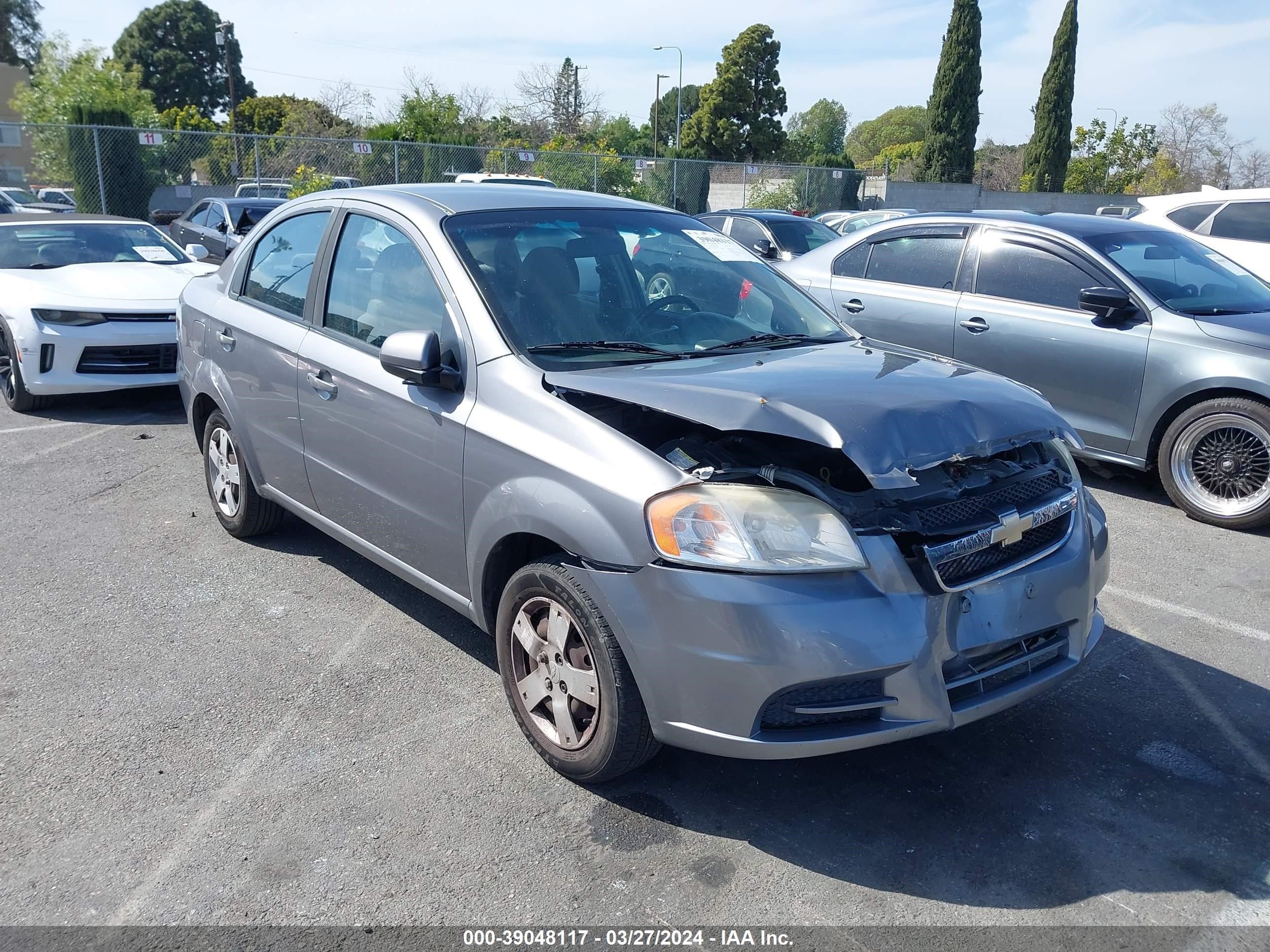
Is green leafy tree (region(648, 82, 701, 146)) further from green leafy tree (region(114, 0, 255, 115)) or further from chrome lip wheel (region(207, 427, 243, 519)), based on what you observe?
chrome lip wheel (region(207, 427, 243, 519))

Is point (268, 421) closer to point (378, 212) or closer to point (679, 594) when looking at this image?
point (378, 212)

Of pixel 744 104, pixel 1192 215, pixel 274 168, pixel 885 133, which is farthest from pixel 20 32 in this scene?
pixel 885 133

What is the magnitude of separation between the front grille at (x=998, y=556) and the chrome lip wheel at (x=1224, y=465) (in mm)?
3182

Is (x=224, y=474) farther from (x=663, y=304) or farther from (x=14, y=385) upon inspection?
(x=14, y=385)

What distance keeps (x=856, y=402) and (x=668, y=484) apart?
63 centimetres

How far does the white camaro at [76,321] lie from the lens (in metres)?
7.91

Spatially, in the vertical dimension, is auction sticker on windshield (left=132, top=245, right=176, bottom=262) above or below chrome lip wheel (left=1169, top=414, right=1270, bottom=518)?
above

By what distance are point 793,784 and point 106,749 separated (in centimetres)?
229

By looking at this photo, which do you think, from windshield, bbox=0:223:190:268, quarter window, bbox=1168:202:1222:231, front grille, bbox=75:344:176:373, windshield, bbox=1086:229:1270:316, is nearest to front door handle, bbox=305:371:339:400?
front grille, bbox=75:344:176:373

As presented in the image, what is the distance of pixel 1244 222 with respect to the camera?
10.4m

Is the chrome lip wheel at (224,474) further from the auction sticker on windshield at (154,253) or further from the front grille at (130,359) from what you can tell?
the auction sticker on windshield at (154,253)

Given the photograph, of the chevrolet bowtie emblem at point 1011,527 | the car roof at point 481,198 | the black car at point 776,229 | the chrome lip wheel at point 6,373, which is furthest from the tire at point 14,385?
the black car at point 776,229

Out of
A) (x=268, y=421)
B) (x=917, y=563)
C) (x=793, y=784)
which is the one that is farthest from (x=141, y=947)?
(x=268, y=421)

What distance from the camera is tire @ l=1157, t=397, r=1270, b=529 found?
18.6ft
